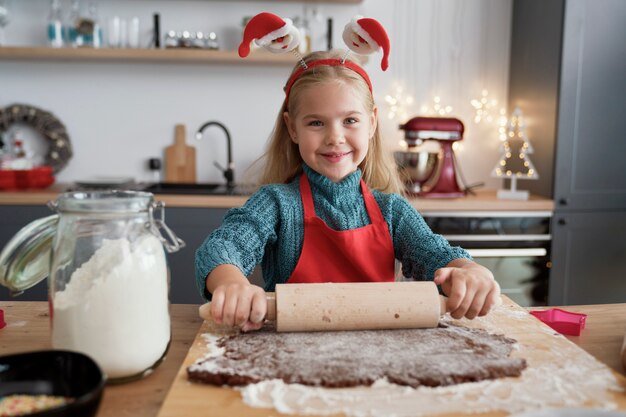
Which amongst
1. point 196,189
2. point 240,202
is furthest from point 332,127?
point 196,189

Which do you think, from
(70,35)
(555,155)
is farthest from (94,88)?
(555,155)

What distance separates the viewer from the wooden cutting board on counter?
21.8 inches

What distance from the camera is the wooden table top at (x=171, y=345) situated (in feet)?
1.94

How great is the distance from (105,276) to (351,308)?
31 cm

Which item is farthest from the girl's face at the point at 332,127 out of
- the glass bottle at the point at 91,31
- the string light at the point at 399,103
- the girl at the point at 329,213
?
the glass bottle at the point at 91,31

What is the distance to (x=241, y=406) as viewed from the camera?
0.56 meters

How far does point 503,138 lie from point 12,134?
7.82 ft

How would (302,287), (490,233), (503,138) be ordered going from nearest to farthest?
(302,287) < (490,233) < (503,138)

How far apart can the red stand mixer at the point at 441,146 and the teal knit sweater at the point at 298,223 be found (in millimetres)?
1237

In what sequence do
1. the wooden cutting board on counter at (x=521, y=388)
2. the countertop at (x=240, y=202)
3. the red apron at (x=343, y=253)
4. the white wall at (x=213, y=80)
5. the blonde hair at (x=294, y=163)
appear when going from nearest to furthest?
1. the wooden cutting board on counter at (x=521, y=388)
2. the red apron at (x=343, y=253)
3. the blonde hair at (x=294, y=163)
4. the countertop at (x=240, y=202)
5. the white wall at (x=213, y=80)

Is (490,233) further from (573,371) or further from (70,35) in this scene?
(70,35)

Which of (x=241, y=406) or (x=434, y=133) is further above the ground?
(x=434, y=133)

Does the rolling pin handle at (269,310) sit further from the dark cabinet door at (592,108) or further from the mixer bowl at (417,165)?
the dark cabinet door at (592,108)

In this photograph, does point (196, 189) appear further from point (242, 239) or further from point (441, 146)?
point (242, 239)
